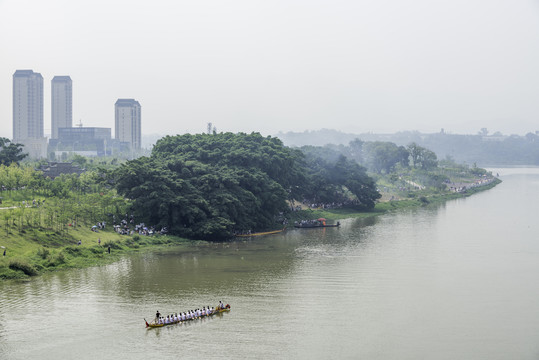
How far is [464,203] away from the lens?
3199 inches

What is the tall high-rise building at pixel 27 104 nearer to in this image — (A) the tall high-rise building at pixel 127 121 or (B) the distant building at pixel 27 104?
(B) the distant building at pixel 27 104

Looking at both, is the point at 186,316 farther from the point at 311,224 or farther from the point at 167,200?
the point at 311,224

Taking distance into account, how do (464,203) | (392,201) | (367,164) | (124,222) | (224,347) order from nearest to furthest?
1. (224,347)
2. (124,222)
3. (392,201)
4. (464,203)
5. (367,164)

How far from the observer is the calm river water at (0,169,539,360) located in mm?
23609

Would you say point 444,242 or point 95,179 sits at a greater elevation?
point 95,179

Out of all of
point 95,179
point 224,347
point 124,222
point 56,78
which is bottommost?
point 224,347

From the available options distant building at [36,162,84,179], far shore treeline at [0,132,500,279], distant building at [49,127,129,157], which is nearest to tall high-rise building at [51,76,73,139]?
distant building at [49,127,129,157]

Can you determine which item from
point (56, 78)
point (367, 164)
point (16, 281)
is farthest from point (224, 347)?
point (56, 78)

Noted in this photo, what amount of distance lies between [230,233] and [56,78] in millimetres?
147707

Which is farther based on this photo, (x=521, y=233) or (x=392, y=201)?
(x=392, y=201)

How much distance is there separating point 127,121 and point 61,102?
2019 cm

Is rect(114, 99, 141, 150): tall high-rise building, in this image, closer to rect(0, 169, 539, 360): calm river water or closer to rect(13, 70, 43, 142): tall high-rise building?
rect(13, 70, 43, 142): tall high-rise building

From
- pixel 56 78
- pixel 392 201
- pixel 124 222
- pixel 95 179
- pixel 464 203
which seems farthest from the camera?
pixel 56 78

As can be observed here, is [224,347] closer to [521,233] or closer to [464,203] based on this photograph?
[521,233]
